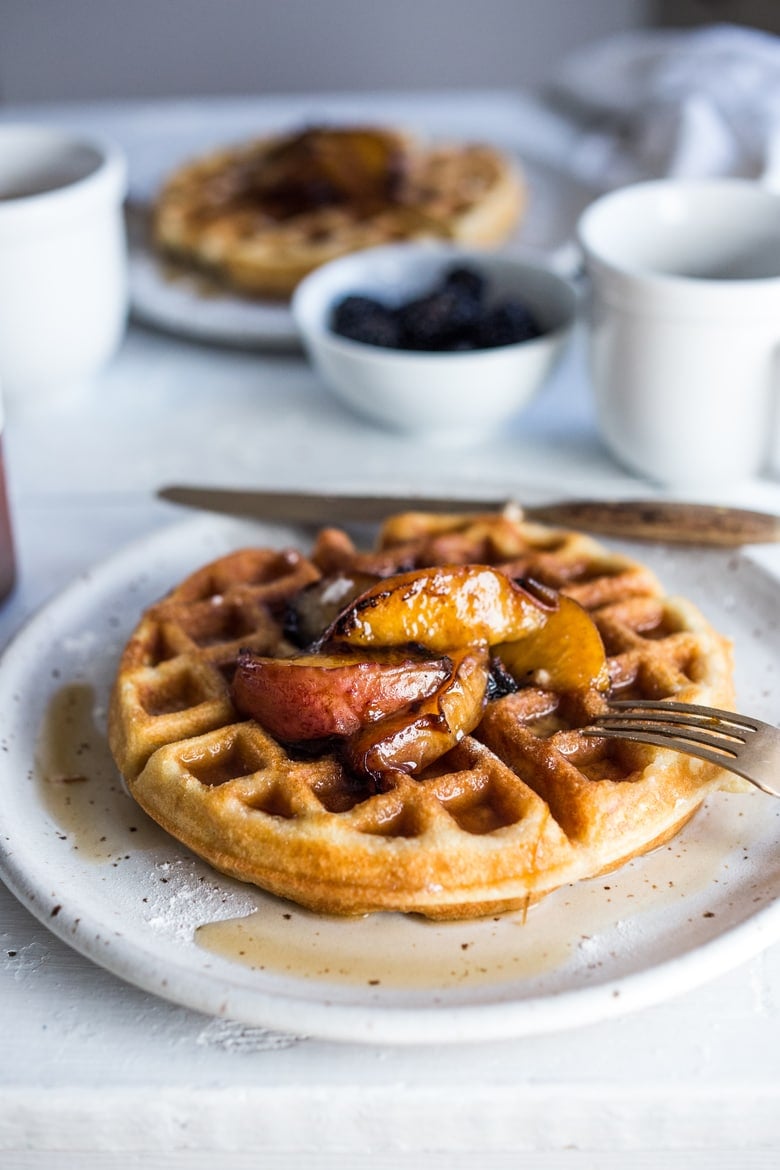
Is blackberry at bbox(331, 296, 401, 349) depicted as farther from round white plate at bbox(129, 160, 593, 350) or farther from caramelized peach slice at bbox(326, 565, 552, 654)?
caramelized peach slice at bbox(326, 565, 552, 654)

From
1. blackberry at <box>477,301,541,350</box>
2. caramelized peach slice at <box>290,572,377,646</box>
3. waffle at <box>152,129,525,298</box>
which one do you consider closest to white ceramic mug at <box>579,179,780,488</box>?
blackberry at <box>477,301,541,350</box>

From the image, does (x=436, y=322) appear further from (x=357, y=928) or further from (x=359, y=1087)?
(x=359, y=1087)

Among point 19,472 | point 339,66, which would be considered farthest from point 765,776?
point 339,66

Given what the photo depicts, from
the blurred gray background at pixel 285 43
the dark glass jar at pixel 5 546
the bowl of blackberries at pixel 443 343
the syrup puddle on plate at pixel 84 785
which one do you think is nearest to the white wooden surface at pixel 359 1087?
the syrup puddle on plate at pixel 84 785

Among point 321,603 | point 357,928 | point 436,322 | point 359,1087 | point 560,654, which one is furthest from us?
point 436,322

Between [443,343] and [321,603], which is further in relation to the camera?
[443,343]

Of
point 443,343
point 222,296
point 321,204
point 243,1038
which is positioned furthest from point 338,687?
point 321,204

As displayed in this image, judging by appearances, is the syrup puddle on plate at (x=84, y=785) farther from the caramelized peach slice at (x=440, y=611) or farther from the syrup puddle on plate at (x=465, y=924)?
the caramelized peach slice at (x=440, y=611)
